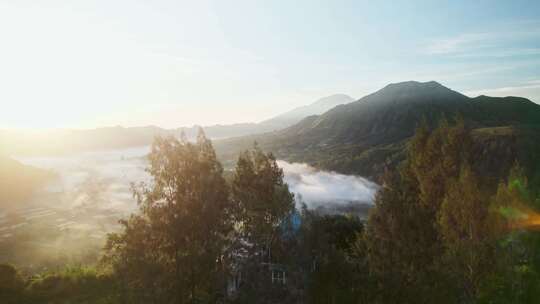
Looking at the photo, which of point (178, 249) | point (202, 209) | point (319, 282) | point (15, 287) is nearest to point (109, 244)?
point (178, 249)

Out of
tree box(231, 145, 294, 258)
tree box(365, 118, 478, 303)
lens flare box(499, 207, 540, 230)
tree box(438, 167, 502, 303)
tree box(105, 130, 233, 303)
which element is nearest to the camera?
tree box(105, 130, 233, 303)

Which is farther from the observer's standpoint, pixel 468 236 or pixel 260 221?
pixel 468 236

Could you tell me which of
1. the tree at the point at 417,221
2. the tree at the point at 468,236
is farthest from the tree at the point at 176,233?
the tree at the point at 468,236

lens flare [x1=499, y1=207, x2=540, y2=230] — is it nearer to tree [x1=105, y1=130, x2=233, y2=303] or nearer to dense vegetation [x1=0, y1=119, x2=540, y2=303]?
dense vegetation [x1=0, y1=119, x2=540, y2=303]

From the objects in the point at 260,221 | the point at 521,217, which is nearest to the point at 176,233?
the point at 260,221

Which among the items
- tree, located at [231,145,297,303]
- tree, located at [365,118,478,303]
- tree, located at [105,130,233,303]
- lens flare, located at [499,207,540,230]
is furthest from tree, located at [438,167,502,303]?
tree, located at [105,130,233,303]

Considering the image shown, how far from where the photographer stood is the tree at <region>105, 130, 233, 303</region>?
64.3 ft

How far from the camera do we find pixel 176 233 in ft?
66.3

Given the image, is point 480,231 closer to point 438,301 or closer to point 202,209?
point 438,301

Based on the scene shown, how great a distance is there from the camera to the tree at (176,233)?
19594mm

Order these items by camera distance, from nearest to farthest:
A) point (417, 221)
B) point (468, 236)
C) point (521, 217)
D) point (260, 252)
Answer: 1. point (260, 252)
2. point (468, 236)
3. point (417, 221)
4. point (521, 217)

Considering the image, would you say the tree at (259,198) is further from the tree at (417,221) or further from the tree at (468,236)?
the tree at (468,236)

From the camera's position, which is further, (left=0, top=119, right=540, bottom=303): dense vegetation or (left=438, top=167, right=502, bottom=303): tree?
(left=438, top=167, right=502, bottom=303): tree

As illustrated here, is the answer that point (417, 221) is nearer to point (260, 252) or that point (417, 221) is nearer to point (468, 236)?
point (468, 236)
